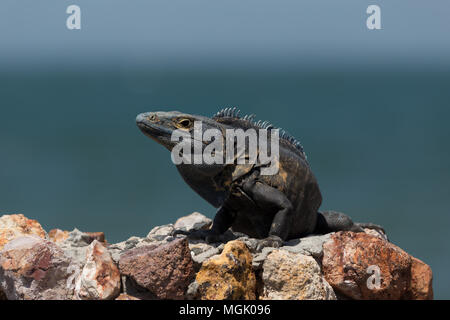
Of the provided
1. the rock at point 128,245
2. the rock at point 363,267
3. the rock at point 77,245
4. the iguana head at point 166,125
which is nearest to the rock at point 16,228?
the rock at point 77,245

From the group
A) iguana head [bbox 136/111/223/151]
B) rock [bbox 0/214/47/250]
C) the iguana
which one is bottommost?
rock [bbox 0/214/47/250]

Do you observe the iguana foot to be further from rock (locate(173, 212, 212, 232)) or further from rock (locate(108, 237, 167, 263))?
rock (locate(173, 212, 212, 232))

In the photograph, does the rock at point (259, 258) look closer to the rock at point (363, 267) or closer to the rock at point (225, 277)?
the rock at point (225, 277)

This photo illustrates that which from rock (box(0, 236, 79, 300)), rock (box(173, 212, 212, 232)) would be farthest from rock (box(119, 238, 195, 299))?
rock (box(173, 212, 212, 232))

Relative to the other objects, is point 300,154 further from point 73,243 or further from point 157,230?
point 73,243

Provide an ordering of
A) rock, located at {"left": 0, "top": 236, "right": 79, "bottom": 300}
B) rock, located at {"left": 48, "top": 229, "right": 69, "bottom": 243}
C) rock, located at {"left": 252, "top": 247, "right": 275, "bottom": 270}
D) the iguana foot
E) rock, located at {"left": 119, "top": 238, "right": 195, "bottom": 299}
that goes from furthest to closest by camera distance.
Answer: rock, located at {"left": 48, "top": 229, "right": 69, "bottom": 243}
the iguana foot
rock, located at {"left": 252, "top": 247, "right": 275, "bottom": 270}
rock, located at {"left": 0, "top": 236, "right": 79, "bottom": 300}
rock, located at {"left": 119, "top": 238, "right": 195, "bottom": 299}

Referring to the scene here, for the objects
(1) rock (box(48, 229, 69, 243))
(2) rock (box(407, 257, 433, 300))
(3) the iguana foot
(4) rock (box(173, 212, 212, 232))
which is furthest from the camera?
(4) rock (box(173, 212, 212, 232))

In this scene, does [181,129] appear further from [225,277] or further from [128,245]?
[225,277]
